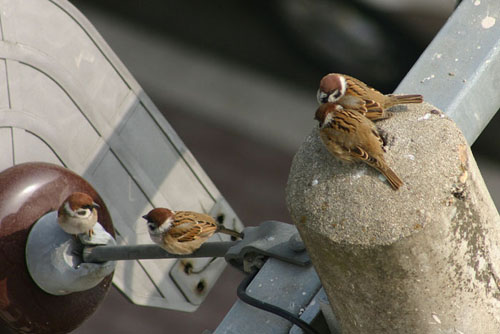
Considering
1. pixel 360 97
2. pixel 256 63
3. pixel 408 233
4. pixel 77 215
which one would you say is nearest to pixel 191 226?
pixel 77 215

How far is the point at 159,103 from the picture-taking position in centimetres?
968

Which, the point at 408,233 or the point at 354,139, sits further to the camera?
the point at 354,139

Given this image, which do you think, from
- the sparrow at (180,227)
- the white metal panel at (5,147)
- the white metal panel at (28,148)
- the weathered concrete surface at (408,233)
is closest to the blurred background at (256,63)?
the sparrow at (180,227)

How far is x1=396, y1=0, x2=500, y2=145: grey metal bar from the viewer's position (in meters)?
2.61

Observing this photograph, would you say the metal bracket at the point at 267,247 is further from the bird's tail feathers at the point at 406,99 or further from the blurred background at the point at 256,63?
the blurred background at the point at 256,63

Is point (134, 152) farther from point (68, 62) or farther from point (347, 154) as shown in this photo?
point (347, 154)

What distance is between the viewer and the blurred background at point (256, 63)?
29.8ft

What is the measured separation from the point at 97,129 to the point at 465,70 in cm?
137

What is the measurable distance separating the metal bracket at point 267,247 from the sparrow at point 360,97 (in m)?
0.34

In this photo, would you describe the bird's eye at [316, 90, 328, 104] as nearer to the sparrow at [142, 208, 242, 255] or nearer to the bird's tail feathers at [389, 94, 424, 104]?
the bird's tail feathers at [389, 94, 424, 104]

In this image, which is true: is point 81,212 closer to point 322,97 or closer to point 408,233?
point 322,97

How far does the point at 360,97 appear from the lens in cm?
246

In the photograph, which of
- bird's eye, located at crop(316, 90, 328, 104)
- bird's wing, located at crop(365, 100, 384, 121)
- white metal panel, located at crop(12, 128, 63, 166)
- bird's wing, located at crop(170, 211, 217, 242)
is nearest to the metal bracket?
bird's eye, located at crop(316, 90, 328, 104)

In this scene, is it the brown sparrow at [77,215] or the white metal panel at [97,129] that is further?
the white metal panel at [97,129]
